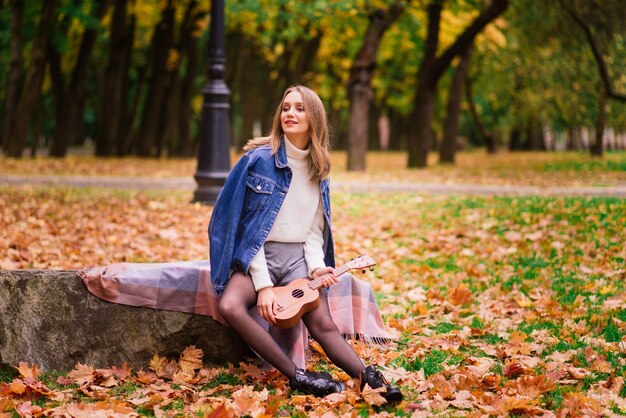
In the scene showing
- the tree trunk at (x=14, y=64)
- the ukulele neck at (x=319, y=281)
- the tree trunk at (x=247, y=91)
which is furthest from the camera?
the tree trunk at (x=247, y=91)

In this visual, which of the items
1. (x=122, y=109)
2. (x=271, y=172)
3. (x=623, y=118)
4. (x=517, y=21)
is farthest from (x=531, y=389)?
(x=623, y=118)

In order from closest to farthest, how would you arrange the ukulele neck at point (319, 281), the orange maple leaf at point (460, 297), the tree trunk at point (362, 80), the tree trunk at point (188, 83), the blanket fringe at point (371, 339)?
1. the ukulele neck at point (319, 281)
2. the blanket fringe at point (371, 339)
3. the orange maple leaf at point (460, 297)
4. the tree trunk at point (362, 80)
5. the tree trunk at point (188, 83)

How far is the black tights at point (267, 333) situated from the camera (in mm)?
4621

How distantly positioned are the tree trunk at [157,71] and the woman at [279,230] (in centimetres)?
2268

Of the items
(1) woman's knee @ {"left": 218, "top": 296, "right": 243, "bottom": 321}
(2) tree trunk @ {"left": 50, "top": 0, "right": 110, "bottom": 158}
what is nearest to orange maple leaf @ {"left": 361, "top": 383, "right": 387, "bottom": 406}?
(1) woman's knee @ {"left": 218, "top": 296, "right": 243, "bottom": 321}

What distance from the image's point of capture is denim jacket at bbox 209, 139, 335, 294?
15.7 feet

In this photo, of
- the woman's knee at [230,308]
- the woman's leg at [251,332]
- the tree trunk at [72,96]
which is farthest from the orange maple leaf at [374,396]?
the tree trunk at [72,96]

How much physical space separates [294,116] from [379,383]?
5.20 ft

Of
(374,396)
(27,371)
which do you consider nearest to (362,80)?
(27,371)

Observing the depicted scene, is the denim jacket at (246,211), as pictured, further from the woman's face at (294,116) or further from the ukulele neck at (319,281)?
the ukulele neck at (319,281)

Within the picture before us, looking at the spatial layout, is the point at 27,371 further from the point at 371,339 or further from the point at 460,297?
the point at 460,297

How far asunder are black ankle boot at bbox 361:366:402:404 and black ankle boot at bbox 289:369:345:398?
14 centimetres

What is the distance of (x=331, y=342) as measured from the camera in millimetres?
4688

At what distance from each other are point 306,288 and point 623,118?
28.0 m
